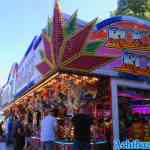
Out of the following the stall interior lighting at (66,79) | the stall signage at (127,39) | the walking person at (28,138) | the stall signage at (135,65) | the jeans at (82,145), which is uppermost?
the stall signage at (127,39)

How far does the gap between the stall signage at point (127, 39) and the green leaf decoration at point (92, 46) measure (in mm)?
259

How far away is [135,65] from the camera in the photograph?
12969 mm

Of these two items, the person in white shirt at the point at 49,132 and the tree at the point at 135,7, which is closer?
the person in white shirt at the point at 49,132

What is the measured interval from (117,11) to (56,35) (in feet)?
73.8

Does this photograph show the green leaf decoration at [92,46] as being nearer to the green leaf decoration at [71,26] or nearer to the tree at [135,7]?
the green leaf decoration at [71,26]

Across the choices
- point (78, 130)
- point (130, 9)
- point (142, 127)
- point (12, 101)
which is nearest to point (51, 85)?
point (142, 127)

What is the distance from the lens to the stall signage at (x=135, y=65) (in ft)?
41.8

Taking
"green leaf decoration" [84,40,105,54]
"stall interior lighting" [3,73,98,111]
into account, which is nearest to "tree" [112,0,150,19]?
"stall interior lighting" [3,73,98,111]

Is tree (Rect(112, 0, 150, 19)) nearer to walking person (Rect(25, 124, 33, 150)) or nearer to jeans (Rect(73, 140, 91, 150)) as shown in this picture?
walking person (Rect(25, 124, 33, 150))

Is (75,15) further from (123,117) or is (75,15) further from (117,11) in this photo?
(117,11)

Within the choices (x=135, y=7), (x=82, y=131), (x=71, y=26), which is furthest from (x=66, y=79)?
(x=135, y=7)

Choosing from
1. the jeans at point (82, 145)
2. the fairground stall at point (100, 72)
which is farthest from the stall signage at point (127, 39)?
the jeans at point (82, 145)

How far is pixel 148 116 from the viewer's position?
1312 cm

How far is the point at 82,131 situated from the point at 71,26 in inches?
134
